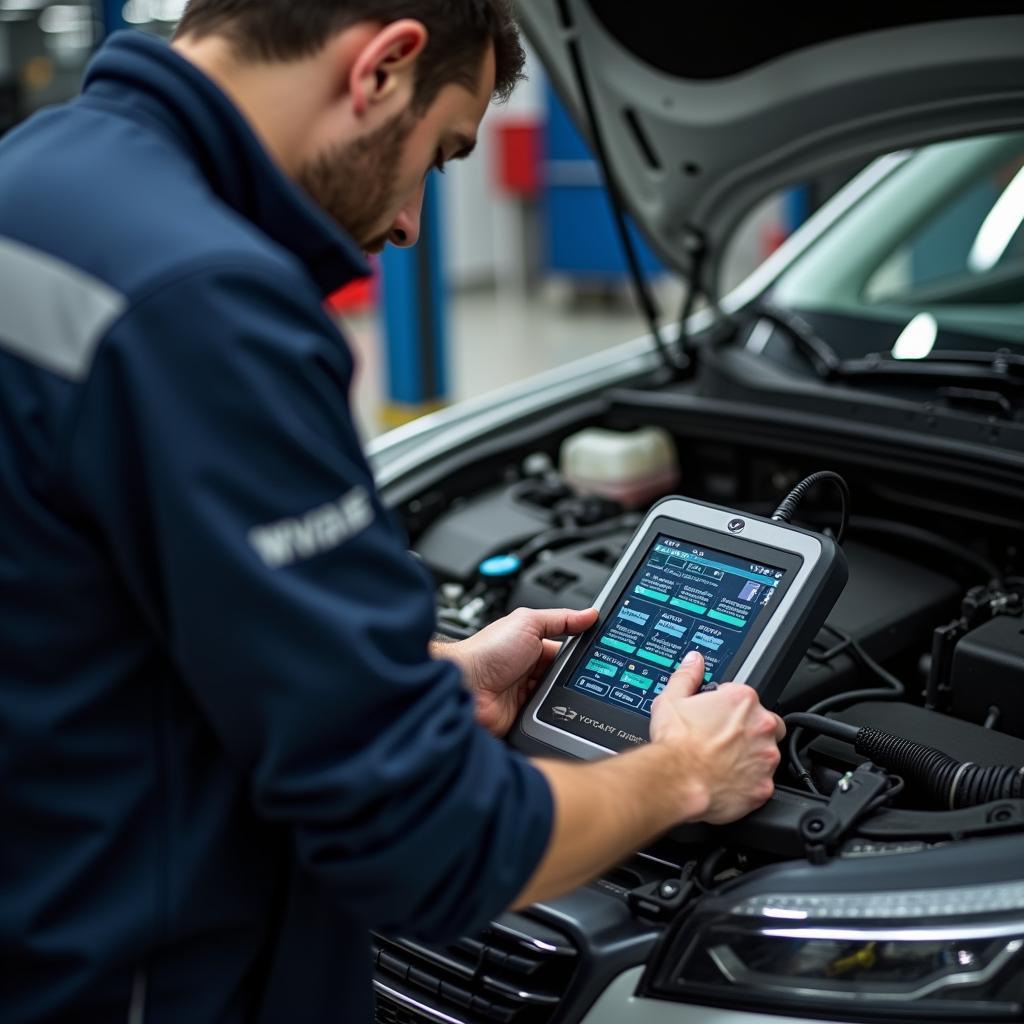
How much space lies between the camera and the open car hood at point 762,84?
178cm

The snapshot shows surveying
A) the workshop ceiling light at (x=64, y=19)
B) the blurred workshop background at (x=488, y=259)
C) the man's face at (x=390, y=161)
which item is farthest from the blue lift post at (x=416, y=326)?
the man's face at (x=390, y=161)

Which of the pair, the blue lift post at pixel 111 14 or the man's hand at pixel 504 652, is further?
the blue lift post at pixel 111 14

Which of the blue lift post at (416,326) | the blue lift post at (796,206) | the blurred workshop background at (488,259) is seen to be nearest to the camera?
the blue lift post at (416,326)

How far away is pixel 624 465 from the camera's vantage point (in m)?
2.06

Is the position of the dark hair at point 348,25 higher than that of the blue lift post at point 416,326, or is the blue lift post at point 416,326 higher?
the dark hair at point 348,25

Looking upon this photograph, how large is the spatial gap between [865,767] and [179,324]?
82 cm

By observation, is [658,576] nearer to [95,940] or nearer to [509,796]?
[509,796]

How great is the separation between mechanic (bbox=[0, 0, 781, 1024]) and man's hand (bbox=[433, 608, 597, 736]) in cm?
38

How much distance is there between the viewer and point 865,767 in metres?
1.25

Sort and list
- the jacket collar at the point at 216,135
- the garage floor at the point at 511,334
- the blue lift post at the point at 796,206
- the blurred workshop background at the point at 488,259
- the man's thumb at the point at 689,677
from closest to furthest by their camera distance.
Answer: the jacket collar at the point at 216,135 < the man's thumb at the point at 689,677 < the blurred workshop background at the point at 488,259 < the garage floor at the point at 511,334 < the blue lift post at the point at 796,206

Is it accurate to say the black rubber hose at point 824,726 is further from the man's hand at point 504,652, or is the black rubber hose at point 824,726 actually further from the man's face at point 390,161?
the man's face at point 390,161

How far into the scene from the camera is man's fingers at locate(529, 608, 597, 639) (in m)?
1.38

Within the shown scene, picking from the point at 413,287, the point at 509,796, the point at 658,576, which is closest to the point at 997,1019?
the point at 509,796

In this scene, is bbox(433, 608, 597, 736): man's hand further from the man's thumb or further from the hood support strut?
the hood support strut
